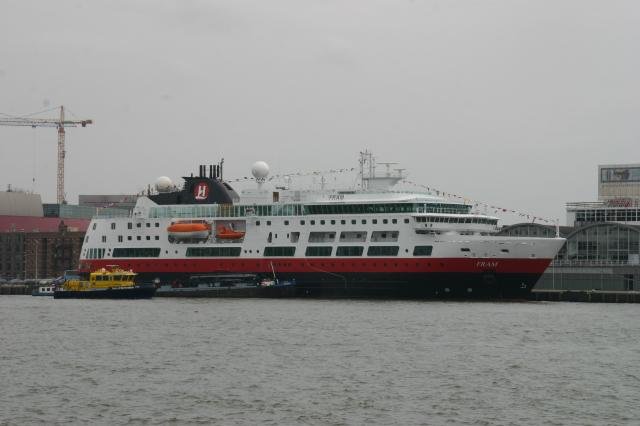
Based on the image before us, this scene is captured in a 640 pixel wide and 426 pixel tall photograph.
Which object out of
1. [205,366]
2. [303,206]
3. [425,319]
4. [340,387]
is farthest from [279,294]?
[340,387]

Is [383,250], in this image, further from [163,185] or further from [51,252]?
[51,252]

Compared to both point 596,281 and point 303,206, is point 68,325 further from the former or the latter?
point 596,281

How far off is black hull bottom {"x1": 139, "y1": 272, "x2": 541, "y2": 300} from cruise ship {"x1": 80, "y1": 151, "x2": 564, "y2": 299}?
65mm

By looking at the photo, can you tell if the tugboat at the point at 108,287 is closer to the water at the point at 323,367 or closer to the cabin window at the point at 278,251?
the cabin window at the point at 278,251

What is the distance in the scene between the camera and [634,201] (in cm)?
10112

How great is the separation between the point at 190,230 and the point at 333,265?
37.9 ft

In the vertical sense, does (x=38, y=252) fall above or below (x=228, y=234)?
below

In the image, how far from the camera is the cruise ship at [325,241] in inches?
2773

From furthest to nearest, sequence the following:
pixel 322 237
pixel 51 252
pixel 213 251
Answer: pixel 51 252 → pixel 213 251 → pixel 322 237

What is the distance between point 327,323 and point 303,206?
22.4m

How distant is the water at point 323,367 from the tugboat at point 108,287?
14.7m

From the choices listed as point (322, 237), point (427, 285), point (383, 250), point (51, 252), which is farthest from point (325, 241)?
point (51, 252)

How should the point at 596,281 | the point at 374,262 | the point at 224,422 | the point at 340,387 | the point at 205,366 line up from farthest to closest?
the point at 596,281
the point at 374,262
the point at 205,366
the point at 340,387
the point at 224,422

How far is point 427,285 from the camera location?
70.9 m
